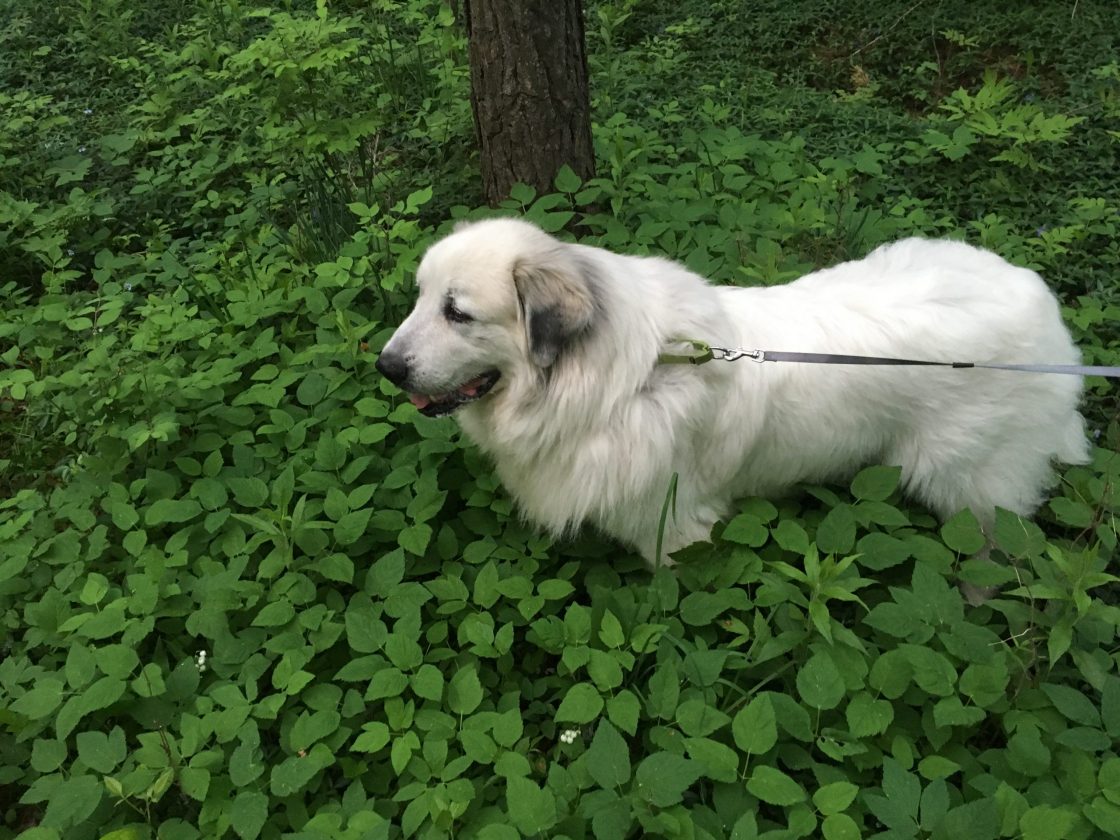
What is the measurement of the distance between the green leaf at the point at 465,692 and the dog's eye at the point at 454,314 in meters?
1.18

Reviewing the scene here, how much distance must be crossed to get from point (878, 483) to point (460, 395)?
1548 mm

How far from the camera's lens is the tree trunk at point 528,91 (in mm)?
3691

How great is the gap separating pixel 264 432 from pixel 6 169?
4.04 meters

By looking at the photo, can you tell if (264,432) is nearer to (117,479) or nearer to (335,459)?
(335,459)

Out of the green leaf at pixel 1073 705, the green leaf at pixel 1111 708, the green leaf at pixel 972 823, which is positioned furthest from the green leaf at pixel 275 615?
the green leaf at pixel 1111 708

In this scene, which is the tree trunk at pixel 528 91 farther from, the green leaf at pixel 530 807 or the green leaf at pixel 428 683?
the green leaf at pixel 530 807

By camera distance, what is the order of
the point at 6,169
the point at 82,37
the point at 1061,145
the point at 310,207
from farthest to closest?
the point at 82,37, the point at 6,169, the point at 1061,145, the point at 310,207

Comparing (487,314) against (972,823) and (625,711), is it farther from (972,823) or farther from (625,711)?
(972,823)

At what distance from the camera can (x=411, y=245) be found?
13.3 ft

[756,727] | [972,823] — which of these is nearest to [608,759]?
[756,727]

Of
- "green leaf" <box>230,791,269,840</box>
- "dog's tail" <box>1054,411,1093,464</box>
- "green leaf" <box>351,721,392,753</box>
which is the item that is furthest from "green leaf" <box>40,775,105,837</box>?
"dog's tail" <box>1054,411,1093,464</box>

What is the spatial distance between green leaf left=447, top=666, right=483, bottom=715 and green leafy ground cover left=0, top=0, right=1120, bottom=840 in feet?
0.09

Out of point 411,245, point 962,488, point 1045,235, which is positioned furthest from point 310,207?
point 1045,235

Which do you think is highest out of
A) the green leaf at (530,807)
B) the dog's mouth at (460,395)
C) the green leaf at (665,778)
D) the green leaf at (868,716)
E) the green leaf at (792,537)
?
the dog's mouth at (460,395)
